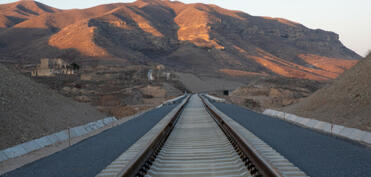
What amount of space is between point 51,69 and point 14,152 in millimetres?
87342

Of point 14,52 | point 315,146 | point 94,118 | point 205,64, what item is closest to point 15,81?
point 94,118

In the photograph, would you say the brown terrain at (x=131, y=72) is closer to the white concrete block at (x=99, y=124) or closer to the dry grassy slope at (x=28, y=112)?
the dry grassy slope at (x=28, y=112)

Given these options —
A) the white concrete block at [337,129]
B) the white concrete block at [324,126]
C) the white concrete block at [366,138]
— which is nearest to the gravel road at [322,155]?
the white concrete block at [366,138]

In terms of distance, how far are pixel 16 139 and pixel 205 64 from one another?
150893 millimetres

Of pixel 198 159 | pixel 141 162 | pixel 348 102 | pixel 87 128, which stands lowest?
pixel 87 128

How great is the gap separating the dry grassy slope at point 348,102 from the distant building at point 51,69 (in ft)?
267

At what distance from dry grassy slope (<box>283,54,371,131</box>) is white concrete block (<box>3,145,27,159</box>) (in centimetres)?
1323

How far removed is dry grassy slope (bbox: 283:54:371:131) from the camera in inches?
572

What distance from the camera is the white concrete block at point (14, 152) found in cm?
1003

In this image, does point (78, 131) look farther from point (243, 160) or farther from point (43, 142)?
point (243, 160)

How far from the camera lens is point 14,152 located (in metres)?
10.3

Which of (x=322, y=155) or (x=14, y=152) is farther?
(x=14, y=152)

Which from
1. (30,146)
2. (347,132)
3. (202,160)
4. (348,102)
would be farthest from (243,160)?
(348,102)

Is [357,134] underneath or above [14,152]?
above
